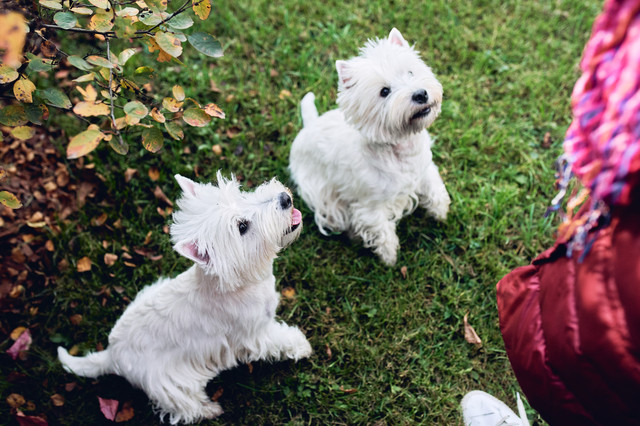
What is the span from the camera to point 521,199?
3.91m

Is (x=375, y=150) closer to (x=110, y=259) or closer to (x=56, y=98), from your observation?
(x=56, y=98)

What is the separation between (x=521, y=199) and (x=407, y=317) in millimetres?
1497

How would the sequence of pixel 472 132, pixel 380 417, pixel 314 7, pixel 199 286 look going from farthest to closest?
pixel 314 7 < pixel 472 132 < pixel 380 417 < pixel 199 286

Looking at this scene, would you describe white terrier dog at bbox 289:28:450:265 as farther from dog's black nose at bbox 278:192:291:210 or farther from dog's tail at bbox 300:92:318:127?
dog's black nose at bbox 278:192:291:210

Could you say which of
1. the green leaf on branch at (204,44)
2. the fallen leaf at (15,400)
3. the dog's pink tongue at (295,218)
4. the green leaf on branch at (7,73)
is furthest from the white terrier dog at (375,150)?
the fallen leaf at (15,400)

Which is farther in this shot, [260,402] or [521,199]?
[521,199]

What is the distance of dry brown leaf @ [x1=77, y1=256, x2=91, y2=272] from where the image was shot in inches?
144

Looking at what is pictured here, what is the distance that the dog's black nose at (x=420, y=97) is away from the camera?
2.78 m

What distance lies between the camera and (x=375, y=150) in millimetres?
3141

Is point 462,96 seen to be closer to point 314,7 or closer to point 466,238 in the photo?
point 466,238

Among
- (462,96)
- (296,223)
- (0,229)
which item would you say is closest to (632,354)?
(296,223)

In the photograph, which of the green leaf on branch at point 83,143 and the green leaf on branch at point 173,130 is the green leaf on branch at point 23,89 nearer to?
the green leaf on branch at point 83,143

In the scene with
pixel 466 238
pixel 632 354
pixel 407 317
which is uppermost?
pixel 632 354

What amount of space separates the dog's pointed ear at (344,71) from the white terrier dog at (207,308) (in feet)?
2.93
